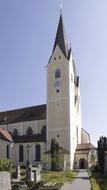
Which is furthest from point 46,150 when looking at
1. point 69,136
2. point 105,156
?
point 105,156

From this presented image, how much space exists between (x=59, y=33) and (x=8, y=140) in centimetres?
2126

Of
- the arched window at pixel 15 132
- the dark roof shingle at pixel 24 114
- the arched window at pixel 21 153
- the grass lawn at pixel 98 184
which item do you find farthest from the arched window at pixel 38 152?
the grass lawn at pixel 98 184

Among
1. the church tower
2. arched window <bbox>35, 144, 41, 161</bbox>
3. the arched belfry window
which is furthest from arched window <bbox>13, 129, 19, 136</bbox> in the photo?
the arched belfry window

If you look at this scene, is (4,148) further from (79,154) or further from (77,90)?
(77,90)

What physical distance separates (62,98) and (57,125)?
4.69 m

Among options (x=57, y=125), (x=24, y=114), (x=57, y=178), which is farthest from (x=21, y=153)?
(x=57, y=178)

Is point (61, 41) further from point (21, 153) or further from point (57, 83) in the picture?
point (21, 153)

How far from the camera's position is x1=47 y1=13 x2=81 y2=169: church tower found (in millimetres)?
59688

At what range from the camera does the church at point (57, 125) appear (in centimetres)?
5962

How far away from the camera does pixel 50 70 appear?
6456 centimetres

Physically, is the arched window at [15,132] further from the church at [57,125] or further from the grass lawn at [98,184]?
the grass lawn at [98,184]

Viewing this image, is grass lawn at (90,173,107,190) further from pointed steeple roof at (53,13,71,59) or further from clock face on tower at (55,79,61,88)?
pointed steeple roof at (53,13,71,59)

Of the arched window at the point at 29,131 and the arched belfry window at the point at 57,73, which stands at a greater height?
the arched belfry window at the point at 57,73

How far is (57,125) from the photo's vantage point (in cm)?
6056
